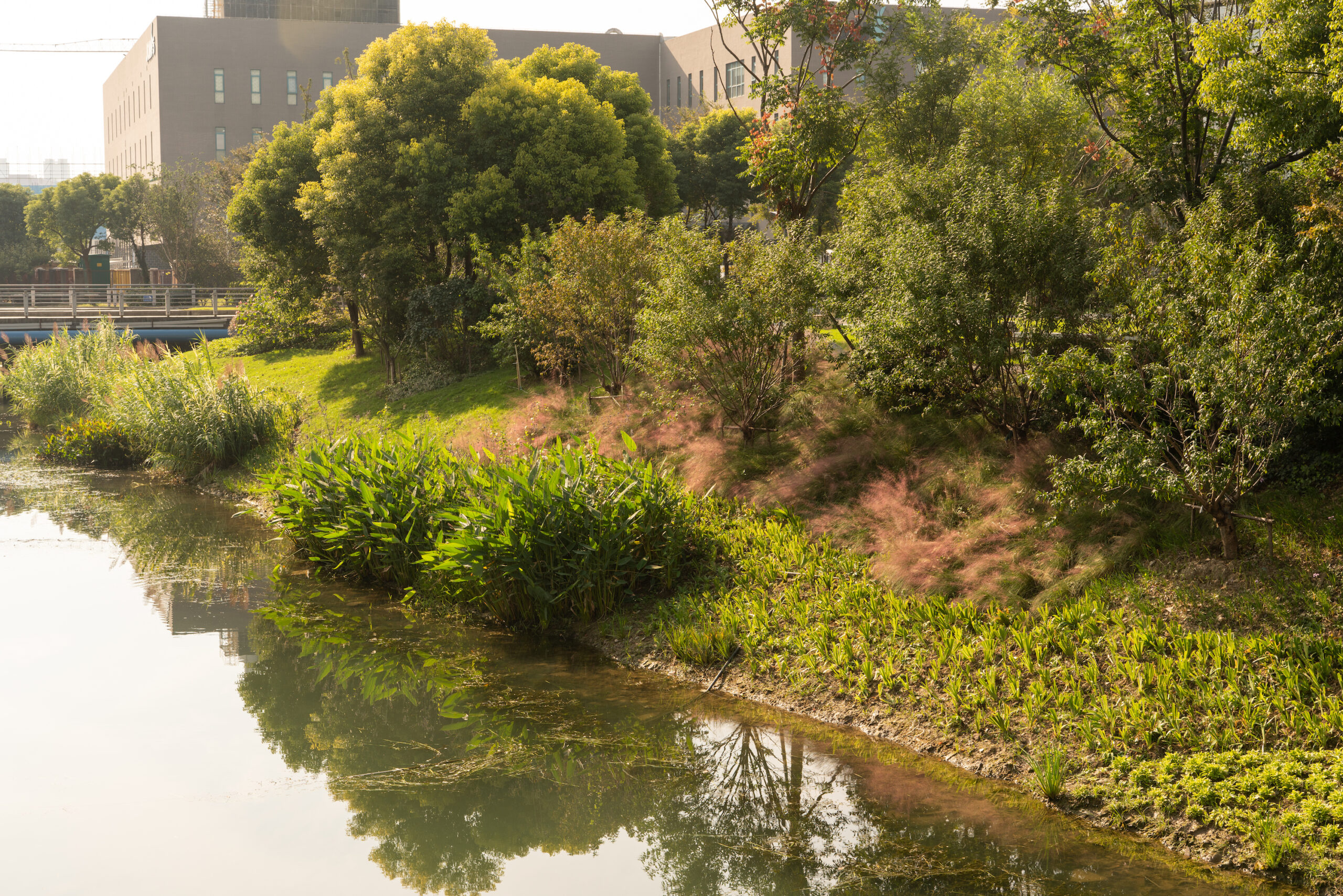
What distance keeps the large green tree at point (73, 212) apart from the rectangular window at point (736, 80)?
3444 centimetres

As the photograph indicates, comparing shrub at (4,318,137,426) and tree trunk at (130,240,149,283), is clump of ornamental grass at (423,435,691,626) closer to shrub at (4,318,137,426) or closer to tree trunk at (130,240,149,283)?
shrub at (4,318,137,426)

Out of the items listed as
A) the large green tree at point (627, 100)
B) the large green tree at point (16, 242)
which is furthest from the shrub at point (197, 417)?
the large green tree at point (16, 242)

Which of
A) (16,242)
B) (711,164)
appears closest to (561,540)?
(711,164)

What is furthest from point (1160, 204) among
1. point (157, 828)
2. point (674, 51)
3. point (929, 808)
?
point (674, 51)

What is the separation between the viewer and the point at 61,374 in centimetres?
2366

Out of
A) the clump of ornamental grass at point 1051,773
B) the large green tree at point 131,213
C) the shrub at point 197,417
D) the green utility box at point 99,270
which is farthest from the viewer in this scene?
the green utility box at point 99,270

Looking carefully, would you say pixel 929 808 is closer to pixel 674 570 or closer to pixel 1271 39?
pixel 674 570

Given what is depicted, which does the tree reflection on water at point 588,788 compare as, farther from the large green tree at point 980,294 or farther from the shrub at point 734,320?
the shrub at point 734,320

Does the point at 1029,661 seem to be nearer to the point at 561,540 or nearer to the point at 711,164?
the point at 561,540

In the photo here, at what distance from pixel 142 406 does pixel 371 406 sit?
414 centimetres

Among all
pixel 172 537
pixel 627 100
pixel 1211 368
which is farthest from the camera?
pixel 627 100

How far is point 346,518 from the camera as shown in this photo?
11859 millimetres

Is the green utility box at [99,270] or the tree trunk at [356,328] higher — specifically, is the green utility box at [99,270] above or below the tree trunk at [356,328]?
above

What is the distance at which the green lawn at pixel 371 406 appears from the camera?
1689cm
